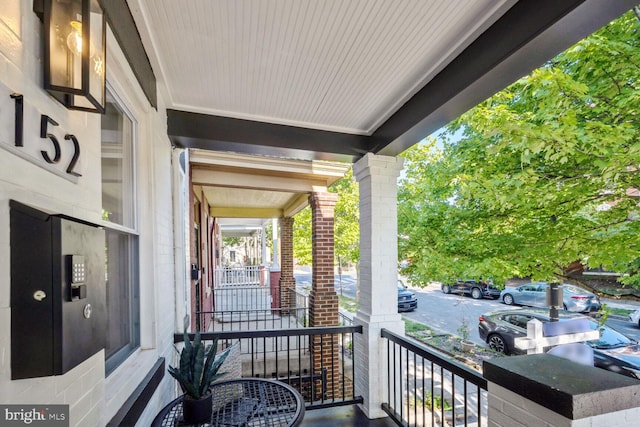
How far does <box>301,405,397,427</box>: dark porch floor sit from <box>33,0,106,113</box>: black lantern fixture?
9.13 feet

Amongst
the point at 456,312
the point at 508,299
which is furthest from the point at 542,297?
the point at 456,312

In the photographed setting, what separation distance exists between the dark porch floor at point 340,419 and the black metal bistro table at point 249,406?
3.27 feet

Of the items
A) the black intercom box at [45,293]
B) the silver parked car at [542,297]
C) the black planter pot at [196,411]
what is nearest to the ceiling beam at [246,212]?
the black planter pot at [196,411]

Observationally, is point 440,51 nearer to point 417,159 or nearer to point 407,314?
point 417,159

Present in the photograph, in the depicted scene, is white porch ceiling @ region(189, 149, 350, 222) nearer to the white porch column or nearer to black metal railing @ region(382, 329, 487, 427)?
the white porch column

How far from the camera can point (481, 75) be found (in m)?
1.73

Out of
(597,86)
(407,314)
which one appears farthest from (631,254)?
(407,314)

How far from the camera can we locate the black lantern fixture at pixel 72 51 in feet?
2.90

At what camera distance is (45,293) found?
785mm

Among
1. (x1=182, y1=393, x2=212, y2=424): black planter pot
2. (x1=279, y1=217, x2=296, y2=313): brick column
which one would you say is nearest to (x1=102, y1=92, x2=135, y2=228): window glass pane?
(x1=182, y1=393, x2=212, y2=424): black planter pot

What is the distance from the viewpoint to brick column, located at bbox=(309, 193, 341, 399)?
14.8 ft

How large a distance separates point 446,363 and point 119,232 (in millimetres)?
1997

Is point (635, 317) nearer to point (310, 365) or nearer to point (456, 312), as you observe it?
point (456, 312)

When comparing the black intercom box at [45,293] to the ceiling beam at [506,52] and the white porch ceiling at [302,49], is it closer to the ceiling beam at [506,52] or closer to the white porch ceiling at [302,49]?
the white porch ceiling at [302,49]
